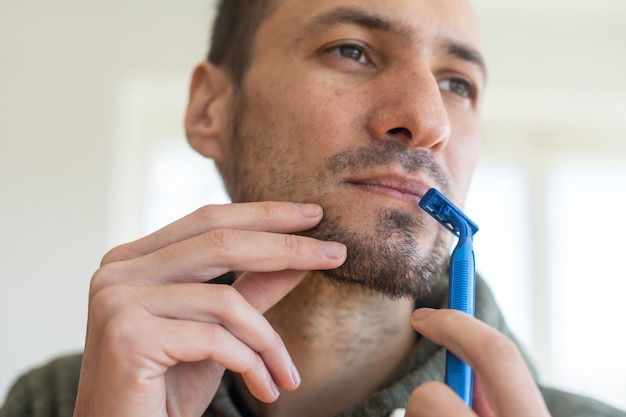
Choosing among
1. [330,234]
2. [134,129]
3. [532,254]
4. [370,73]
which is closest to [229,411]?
[330,234]

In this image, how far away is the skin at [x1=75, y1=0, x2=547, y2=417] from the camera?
72 centimetres

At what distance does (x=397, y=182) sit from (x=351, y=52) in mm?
252

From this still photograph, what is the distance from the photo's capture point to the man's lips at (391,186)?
883mm

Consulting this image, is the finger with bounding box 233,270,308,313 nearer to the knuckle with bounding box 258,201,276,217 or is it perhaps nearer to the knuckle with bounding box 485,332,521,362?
the knuckle with bounding box 258,201,276,217

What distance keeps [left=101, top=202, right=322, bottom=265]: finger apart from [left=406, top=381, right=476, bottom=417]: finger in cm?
30

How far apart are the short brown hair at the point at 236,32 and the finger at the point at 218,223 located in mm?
430

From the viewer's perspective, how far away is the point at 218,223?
80 centimetres

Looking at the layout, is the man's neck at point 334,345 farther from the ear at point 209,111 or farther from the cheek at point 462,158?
the ear at point 209,111

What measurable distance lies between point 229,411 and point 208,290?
15.6 inches

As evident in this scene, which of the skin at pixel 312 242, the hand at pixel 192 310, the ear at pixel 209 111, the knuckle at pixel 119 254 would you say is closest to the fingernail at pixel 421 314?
the skin at pixel 312 242

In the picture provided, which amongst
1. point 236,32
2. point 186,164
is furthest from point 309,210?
point 186,164

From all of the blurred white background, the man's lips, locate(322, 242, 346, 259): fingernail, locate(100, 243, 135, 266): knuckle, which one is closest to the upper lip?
the man's lips

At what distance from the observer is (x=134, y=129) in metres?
3.28

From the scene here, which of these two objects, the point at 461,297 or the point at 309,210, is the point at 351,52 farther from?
the point at 461,297
